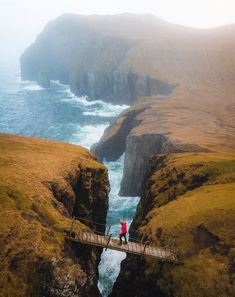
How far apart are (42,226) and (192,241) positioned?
19.5 m

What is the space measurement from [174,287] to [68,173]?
2688 centimetres

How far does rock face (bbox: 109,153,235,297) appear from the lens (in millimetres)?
47031

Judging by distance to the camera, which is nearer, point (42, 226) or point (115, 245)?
point (42, 226)

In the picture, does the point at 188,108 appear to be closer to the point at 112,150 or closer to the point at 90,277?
the point at 112,150

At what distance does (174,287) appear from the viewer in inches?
1864

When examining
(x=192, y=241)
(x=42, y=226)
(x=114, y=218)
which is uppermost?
(x=42, y=226)

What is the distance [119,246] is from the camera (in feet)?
155

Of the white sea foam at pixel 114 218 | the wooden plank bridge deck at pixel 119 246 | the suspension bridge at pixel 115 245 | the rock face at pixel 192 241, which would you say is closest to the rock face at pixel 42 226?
the suspension bridge at pixel 115 245

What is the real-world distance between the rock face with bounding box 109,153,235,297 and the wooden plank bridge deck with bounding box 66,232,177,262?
148 cm

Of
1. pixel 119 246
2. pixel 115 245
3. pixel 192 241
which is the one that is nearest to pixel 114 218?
pixel 192 241

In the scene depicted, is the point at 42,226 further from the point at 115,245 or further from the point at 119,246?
the point at 119,246

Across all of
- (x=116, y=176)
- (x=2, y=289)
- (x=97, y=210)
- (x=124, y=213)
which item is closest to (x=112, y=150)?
(x=116, y=176)

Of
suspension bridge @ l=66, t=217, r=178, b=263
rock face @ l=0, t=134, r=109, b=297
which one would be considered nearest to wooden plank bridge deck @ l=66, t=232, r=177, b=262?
suspension bridge @ l=66, t=217, r=178, b=263

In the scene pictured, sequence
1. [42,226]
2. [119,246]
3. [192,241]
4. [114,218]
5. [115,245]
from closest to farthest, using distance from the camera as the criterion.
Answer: [42,226] → [115,245] → [119,246] → [192,241] → [114,218]
